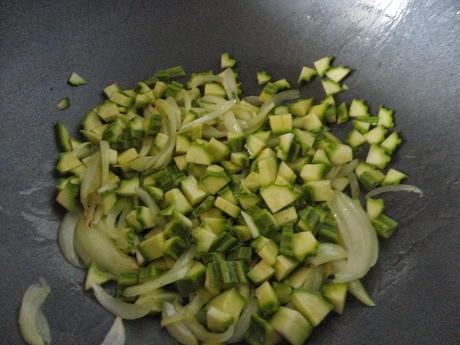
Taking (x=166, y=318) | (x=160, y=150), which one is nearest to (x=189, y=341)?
(x=166, y=318)

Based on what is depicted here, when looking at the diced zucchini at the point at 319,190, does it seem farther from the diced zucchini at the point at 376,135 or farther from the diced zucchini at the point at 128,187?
the diced zucchini at the point at 128,187

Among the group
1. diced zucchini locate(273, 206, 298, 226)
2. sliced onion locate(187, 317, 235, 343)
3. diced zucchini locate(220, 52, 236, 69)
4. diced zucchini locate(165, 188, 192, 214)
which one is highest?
diced zucchini locate(220, 52, 236, 69)

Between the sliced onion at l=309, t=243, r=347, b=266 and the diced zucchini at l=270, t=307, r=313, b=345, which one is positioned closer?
the diced zucchini at l=270, t=307, r=313, b=345

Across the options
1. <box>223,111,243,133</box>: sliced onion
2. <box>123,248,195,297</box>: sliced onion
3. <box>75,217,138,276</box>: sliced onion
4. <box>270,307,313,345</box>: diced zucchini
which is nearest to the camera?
<box>270,307,313,345</box>: diced zucchini

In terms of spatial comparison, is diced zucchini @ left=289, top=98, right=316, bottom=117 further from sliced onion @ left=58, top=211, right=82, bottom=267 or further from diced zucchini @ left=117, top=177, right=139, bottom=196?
sliced onion @ left=58, top=211, right=82, bottom=267

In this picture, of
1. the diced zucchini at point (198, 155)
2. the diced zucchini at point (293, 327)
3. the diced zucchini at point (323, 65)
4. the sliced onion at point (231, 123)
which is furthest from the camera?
the diced zucchini at point (323, 65)

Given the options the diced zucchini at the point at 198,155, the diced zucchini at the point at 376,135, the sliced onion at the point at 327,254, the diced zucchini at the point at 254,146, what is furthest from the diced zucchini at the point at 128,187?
the diced zucchini at the point at 376,135

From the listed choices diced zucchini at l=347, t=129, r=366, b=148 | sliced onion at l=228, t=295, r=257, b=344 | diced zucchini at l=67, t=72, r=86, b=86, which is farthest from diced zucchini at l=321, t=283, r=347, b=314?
diced zucchini at l=67, t=72, r=86, b=86

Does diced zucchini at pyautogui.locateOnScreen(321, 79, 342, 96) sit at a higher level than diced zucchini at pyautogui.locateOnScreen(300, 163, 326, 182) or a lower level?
higher
